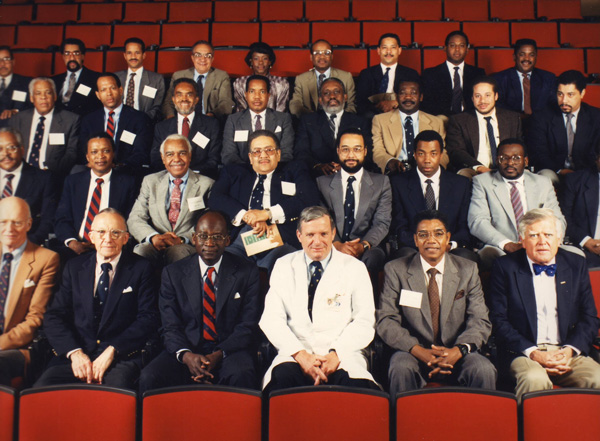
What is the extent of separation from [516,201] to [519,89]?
1802 mm

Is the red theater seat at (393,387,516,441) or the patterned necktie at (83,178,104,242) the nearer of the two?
the red theater seat at (393,387,516,441)

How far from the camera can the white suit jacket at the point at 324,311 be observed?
265cm

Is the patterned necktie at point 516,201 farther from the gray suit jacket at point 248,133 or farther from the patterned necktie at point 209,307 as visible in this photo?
the patterned necktie at point 209,307

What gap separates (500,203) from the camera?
135 inches

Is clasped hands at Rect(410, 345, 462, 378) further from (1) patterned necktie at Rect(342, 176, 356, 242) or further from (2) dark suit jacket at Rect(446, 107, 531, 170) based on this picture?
(2) dark suit jacket at Rect(446, 107, 531, 170)

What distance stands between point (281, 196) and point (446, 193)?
1.04m

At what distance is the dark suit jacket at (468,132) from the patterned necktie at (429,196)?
656 mm

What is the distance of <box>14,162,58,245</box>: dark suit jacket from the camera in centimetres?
359

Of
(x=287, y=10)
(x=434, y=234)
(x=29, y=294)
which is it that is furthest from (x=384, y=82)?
(x=29, y=294)

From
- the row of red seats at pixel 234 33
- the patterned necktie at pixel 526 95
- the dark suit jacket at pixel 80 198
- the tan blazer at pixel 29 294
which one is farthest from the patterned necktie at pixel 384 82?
the tan blazer at pixel 29 294

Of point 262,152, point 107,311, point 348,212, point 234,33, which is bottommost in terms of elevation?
point 107,311

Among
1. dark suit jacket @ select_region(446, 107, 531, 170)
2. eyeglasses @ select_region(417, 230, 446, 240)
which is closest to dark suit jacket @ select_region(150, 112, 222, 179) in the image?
dark suit jacket @ select_region(446, 107, 531, 170)

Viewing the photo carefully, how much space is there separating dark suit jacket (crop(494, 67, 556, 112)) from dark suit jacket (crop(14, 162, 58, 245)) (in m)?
3.66

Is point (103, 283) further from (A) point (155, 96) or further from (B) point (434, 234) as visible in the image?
(A) point (155, 96)
